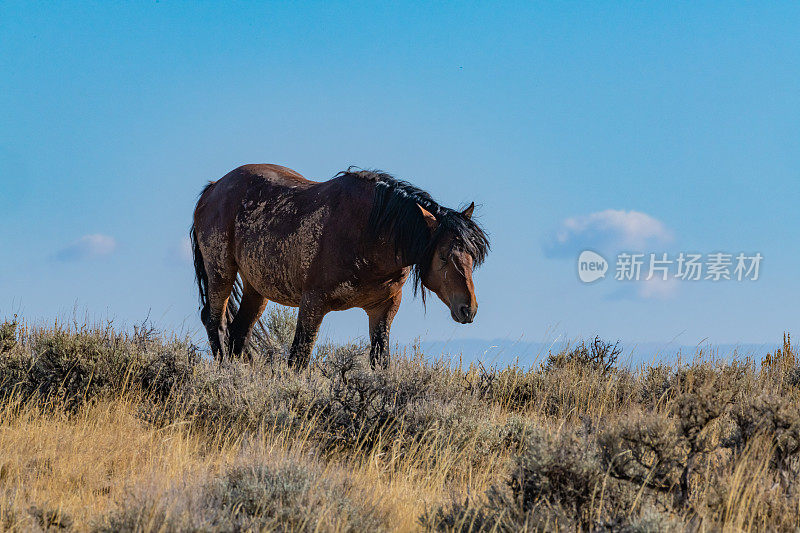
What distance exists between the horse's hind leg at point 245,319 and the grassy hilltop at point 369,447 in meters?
1.54

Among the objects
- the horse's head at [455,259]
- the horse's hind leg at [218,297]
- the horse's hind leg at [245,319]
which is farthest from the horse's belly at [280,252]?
the horse's head at [455,259]

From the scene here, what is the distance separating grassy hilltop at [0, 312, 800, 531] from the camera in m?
4.23

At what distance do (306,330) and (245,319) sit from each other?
2534 millimetres

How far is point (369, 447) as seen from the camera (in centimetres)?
634

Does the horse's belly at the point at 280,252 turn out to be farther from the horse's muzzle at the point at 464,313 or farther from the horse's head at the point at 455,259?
the horse's muzzle at the point at 464,313

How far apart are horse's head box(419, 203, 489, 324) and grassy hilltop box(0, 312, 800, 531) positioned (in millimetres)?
809

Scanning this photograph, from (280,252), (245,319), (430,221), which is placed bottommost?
(245,319)

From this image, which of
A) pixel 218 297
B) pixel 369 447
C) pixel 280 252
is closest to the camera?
pixel 369 447

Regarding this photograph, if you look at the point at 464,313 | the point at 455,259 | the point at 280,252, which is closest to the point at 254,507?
the point at 464,313

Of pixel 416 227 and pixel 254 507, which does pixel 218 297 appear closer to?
pixel 416 227

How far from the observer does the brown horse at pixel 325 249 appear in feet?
25.7

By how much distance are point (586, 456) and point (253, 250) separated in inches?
250

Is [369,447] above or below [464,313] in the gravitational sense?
below

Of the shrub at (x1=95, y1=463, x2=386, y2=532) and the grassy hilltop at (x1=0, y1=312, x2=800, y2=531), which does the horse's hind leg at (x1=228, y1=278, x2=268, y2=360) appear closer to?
the grassy hilltop at (x1=0, y1=312, x2=800, y2=531)
